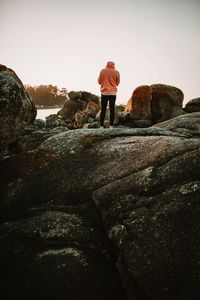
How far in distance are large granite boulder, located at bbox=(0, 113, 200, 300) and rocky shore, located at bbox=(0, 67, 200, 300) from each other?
0.05 ft

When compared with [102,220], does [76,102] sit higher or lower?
higher

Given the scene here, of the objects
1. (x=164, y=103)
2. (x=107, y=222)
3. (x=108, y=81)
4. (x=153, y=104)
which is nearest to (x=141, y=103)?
(x=153, y=104)

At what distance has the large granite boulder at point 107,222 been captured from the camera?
4574 millimetres

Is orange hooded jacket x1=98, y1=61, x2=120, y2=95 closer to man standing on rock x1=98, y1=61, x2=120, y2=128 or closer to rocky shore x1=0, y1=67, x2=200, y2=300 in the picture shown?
man standing on rock x1=98, y1=61, x2=120, y2=128

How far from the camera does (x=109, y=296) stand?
4965mm

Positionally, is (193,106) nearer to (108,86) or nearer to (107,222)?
(108,86)

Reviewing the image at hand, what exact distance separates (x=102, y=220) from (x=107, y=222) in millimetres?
223

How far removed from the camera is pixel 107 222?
5.39m

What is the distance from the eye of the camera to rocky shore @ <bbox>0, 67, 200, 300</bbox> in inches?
181

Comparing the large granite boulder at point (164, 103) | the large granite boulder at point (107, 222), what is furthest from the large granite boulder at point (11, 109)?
the large granite boulder at point (164, 103)

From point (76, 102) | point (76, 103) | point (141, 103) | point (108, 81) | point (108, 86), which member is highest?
point (108, 81)

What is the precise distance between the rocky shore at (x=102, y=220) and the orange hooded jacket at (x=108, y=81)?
223 inches

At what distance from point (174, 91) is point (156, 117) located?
3719 millimetres

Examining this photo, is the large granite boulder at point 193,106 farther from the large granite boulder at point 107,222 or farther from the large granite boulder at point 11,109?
the large granite boulder at point 11,109
